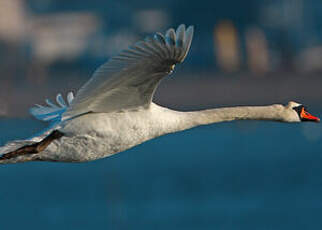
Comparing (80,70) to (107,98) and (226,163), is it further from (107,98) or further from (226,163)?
(107,98)

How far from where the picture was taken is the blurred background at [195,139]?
1473 cm

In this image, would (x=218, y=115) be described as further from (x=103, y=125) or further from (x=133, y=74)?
(x=133, y=74)

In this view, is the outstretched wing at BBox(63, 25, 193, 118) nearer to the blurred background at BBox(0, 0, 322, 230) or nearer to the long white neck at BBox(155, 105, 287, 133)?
the long white neck at BBox(155, 105, 287, 133)

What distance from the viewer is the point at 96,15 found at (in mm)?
56812

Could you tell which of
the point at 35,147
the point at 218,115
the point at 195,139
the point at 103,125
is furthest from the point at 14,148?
the point at 195,139

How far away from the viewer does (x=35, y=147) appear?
8.75 metres

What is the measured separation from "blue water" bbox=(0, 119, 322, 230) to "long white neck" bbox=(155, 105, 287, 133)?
14.3 feet

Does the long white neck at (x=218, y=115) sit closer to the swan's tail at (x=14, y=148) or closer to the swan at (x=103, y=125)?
the swan at (x=103, y=125)

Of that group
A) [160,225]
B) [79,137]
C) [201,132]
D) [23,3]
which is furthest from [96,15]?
[79,137]

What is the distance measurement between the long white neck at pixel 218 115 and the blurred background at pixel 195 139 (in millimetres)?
2439

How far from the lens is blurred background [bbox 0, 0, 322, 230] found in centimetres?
1473

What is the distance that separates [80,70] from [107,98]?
39.8 m

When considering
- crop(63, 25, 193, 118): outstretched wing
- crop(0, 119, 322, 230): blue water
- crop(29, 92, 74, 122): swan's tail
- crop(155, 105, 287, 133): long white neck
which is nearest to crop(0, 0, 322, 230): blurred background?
crop(0, 119, 322, 230): blue water

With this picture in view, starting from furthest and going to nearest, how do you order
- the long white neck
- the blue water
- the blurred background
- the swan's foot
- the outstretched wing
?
1. the blurred background
2. the blue water
3. the long white neck
4. the swan's foot
5. the outstretched wing
